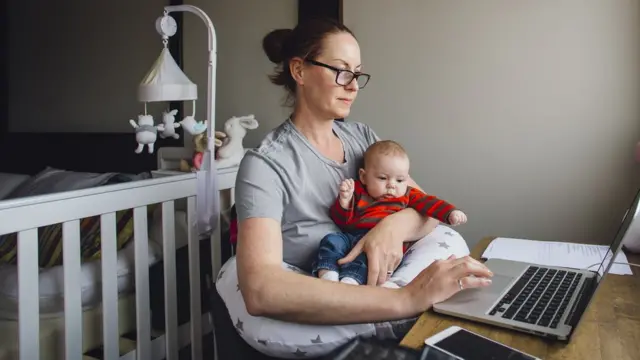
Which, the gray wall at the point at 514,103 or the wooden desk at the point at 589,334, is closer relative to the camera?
the wooden desk at the point at 589,334

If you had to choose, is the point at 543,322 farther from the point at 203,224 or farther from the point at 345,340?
the point at 203,224

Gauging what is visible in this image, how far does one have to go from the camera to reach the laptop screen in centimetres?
96

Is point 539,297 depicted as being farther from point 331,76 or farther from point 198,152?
point 198,152

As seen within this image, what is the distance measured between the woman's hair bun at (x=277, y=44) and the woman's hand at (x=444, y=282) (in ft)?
2.41

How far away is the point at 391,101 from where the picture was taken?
2078 millimetres

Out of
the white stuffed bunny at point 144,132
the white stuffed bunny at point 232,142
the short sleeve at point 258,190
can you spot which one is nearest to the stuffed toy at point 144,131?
the white stuffed bunny at point 144,132

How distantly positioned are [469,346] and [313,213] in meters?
0.59

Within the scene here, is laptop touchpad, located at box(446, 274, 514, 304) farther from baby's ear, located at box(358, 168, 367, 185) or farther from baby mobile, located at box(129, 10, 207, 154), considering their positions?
baby mobile, located at box(129, 10, 207, 154)

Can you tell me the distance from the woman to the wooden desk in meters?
0.08

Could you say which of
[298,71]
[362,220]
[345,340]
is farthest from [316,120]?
[345,340]

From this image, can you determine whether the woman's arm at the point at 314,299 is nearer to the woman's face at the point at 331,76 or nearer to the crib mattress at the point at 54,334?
the woman's face at the point at 331,76

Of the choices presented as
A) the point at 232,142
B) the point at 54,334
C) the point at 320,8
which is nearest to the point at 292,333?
the point at 54,334

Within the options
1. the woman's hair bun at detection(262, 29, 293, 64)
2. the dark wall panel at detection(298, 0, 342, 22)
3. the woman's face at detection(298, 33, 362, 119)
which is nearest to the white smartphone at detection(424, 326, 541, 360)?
the woman's face at detection(298, 33, 362, 119)

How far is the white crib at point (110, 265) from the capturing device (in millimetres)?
1326
